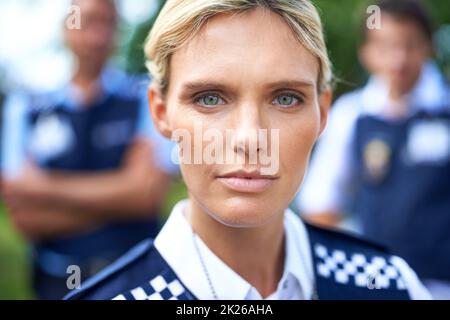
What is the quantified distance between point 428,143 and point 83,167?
Answer: 175 cm

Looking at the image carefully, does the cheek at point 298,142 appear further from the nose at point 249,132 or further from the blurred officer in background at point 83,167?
the blurred officer in background at point 83,167

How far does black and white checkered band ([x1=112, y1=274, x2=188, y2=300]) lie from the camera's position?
179cm

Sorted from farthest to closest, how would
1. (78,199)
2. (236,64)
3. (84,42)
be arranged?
(84,42) < (78,199) < (236,64)

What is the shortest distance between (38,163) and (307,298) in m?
1.92

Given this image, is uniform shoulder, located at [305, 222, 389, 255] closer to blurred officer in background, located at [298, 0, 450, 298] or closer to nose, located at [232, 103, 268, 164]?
nose, located at [232, 103, 268, 164]

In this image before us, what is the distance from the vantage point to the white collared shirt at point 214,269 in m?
1.82

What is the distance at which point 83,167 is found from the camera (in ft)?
11.3

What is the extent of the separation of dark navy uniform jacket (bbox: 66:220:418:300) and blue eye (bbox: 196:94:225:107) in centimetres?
44

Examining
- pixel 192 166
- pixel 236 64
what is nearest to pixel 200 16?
pixel 236 64

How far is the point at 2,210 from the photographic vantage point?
10.2 m

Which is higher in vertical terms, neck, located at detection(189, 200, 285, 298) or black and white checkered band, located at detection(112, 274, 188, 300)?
neck, located at detection(189, 200, 285, 298)

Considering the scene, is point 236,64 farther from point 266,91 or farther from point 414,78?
point 414,78

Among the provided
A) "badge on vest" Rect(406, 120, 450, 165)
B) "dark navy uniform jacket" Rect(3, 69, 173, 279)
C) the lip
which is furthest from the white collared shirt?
"badge on vest" Rect(406, 120, 450, 165)

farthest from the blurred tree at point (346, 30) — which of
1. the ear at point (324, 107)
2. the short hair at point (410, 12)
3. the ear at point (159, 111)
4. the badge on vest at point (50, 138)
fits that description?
the ear at point (159, 111)
